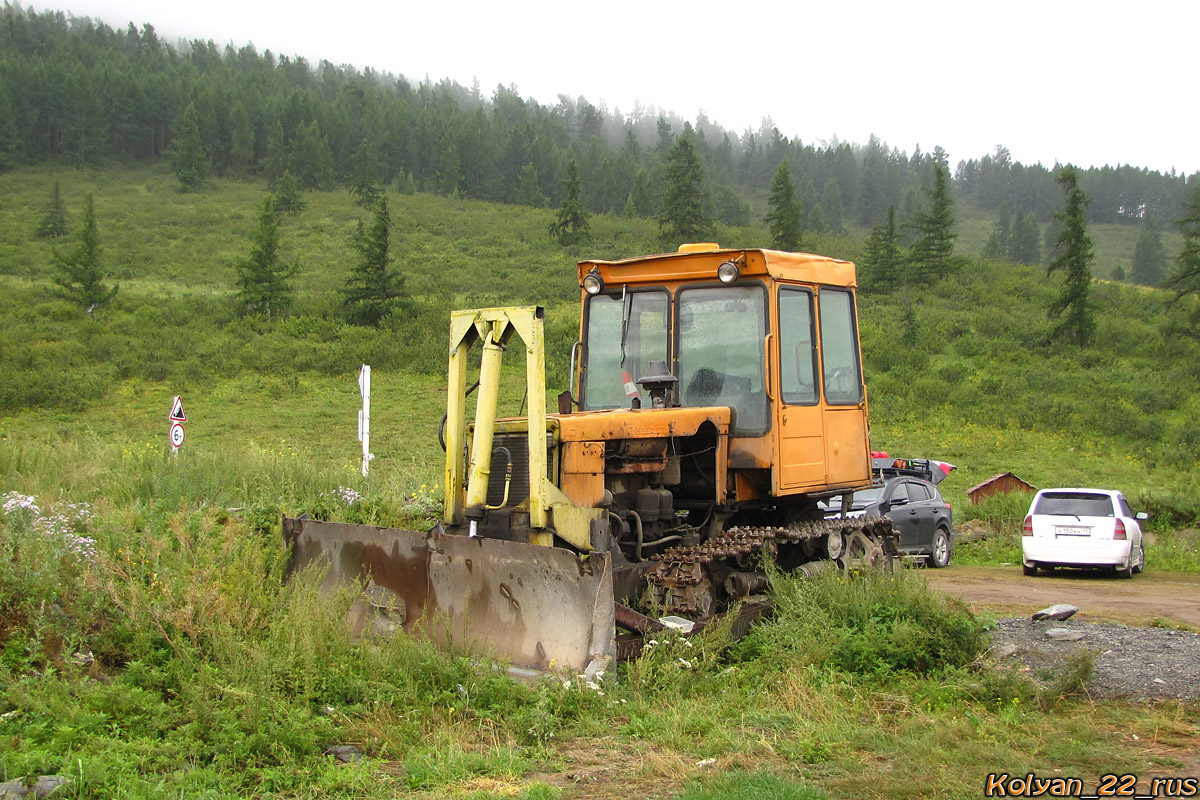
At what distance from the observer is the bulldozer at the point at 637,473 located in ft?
21.1

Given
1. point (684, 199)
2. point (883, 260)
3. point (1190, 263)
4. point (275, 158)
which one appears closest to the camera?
point (1190, 263)

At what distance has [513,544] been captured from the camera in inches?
253

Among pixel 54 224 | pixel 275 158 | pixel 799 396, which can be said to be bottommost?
pixel 799 396

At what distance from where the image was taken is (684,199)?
198 ft

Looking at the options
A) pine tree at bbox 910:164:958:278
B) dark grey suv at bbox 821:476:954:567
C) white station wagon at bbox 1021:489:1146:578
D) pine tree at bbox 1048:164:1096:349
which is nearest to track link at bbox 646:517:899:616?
dark grey suv at bbox 821:476:954:567

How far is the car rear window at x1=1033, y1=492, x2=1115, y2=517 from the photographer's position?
15133 mm

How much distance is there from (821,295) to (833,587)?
8.66 ft

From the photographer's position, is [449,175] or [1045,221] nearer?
[449,175]

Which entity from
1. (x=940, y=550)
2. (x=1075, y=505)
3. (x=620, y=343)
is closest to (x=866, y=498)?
(x=940, y=550)

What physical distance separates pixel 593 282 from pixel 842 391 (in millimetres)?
2401

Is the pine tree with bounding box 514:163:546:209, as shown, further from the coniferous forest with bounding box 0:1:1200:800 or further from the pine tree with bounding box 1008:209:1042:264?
the pine tree with bounding box 1008:209:1042:264

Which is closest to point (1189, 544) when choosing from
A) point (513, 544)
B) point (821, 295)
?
point (821, 295)

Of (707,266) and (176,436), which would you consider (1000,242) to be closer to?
(176,436)

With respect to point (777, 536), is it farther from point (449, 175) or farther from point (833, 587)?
point (449, 175)
